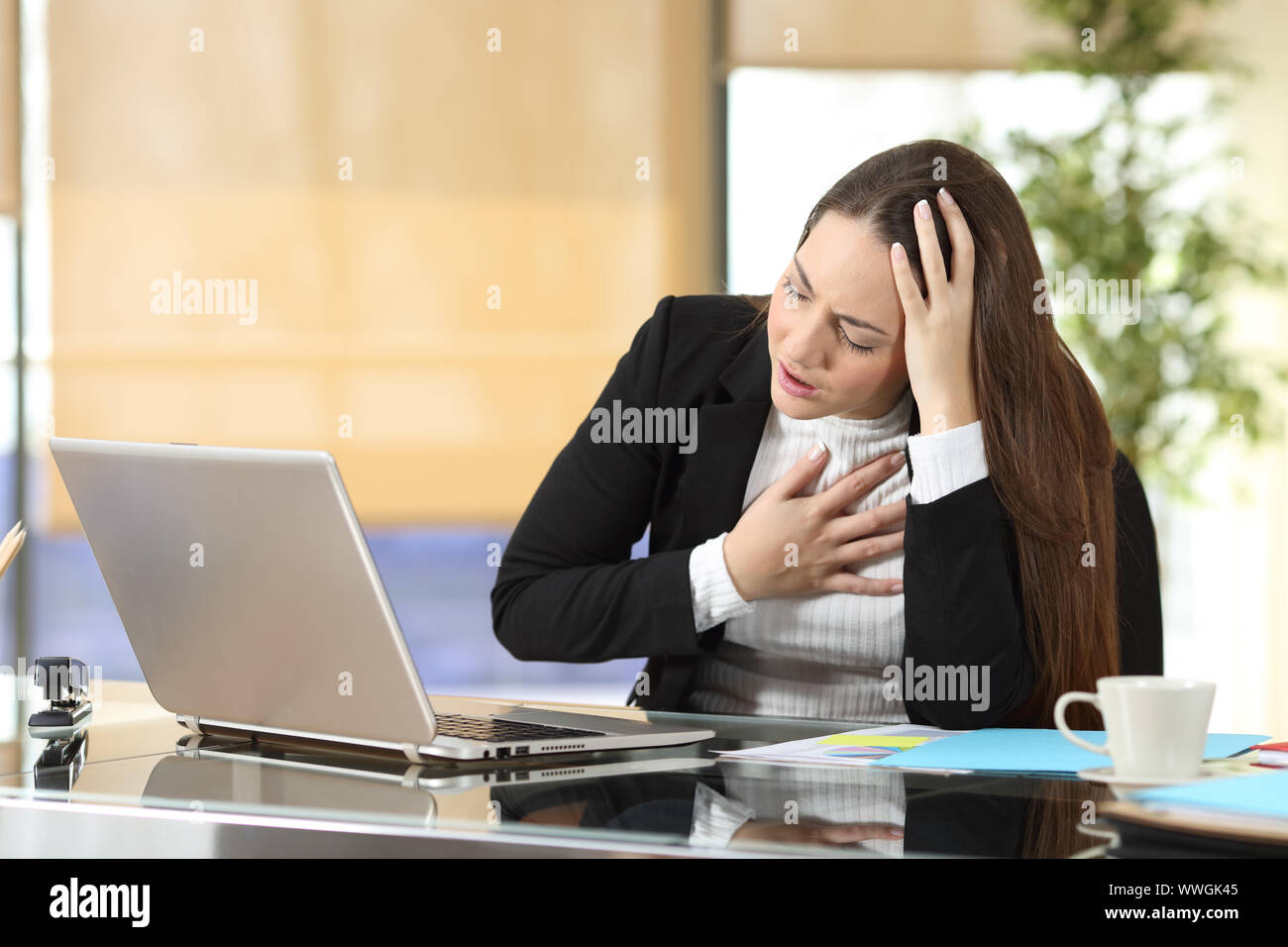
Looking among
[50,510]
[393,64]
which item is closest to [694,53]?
[393,64]

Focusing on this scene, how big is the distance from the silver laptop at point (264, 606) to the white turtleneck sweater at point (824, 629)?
295 mm

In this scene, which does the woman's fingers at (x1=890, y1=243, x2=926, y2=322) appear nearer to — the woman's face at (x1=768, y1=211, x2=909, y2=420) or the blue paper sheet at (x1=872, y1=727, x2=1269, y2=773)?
the woman's face at (x1=768, y1=211, x2=909, y2=420)

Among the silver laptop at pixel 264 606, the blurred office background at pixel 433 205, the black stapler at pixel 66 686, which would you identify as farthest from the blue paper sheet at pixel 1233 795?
the blurred office background at pixel 433 205

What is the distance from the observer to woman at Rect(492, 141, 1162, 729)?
1.48m

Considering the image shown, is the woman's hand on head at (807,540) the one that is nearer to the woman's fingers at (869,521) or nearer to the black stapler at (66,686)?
the woman's fingers at (869,521)

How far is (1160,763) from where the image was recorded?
95 cm

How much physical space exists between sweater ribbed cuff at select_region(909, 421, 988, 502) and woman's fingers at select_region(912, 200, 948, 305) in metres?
0.14

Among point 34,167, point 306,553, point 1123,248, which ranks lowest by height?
point 306,553

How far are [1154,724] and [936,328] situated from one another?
2.07 ft

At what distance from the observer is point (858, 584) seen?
1.54 meters

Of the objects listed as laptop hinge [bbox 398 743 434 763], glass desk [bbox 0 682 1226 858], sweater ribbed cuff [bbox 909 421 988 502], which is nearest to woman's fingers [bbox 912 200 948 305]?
sweater ribbed cuff [bbox 909 421 988 502]

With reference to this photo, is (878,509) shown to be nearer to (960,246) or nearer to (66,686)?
(960,246)
